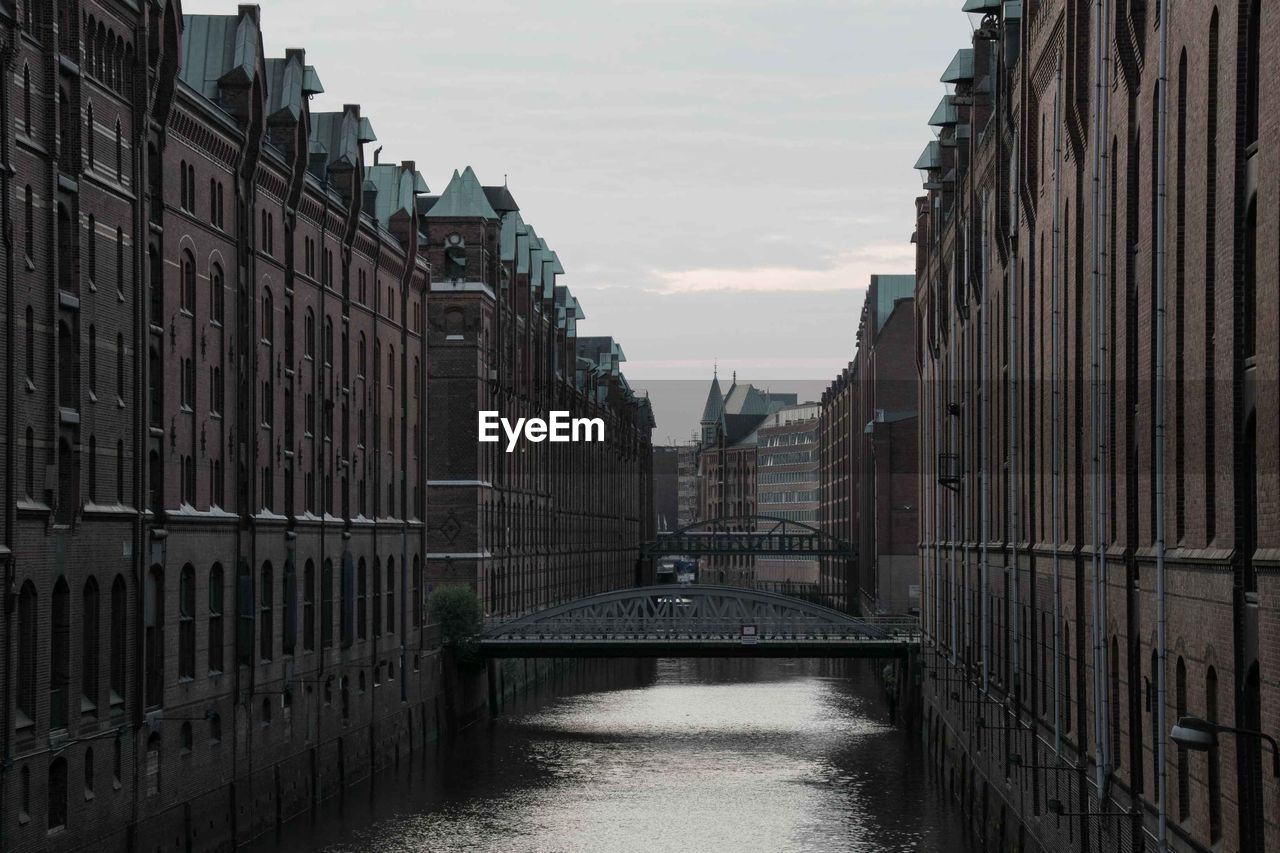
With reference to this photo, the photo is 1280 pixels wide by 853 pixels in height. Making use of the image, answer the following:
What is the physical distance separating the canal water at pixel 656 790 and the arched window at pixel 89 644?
9.35m

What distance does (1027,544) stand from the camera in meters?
40.2

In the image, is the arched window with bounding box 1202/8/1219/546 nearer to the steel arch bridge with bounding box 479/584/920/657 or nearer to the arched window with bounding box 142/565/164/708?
the arched window with bounding box 142/565/164/708

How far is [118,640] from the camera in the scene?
119 feet

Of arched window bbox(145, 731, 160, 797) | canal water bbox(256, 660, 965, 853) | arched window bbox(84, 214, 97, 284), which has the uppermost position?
arched window bbox(84, 214, 97, 284)

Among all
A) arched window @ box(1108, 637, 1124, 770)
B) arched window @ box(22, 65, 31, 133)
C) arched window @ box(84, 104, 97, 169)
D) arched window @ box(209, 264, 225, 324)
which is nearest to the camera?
arched window @ box(1108, 637, 1124, 770)

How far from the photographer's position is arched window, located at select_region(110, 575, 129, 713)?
36188mm

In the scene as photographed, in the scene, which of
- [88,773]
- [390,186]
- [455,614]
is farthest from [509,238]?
[88,773]

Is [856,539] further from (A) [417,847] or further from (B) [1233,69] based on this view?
(B) [1233,69]

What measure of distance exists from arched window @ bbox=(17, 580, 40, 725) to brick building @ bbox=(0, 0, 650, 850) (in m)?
0.05

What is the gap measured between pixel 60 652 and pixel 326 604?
20501mm

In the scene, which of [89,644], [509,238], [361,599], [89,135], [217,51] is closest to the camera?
[89,135]

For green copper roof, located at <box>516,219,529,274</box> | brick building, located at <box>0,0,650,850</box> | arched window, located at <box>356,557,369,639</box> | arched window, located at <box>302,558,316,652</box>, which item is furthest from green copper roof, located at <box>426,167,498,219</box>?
arched window, located at <box>302,558,316,652</box>

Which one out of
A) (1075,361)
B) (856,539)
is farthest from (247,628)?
(856,539)

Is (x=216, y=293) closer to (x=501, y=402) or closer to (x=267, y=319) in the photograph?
(x=267, y=319)
